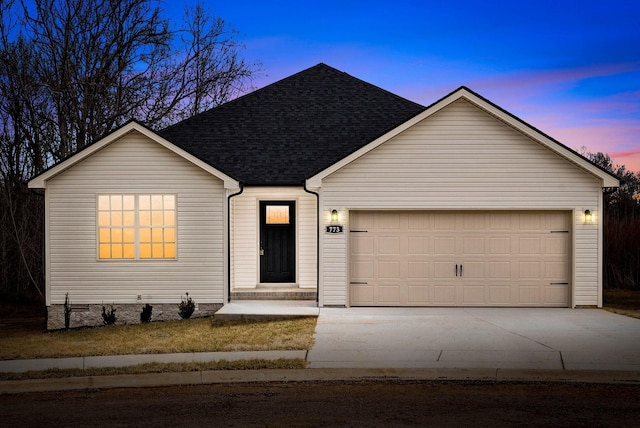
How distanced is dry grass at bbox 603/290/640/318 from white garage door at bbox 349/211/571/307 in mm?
1674

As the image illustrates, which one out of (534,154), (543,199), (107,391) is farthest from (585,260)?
(107,391)

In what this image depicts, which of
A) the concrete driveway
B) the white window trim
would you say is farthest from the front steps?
the white window trim

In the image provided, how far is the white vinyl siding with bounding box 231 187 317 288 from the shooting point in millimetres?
18391

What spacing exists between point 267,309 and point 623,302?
412 inches

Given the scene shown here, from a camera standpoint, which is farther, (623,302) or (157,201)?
(623,302)

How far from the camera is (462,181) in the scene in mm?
16734

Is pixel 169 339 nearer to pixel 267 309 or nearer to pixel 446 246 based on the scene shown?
pixel 267 309

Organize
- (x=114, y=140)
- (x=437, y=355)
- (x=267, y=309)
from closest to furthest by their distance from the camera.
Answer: (x=437, y=355)
(x=267, y=309)
(x=114, y=140)

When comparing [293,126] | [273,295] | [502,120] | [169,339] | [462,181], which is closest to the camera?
[169,339]

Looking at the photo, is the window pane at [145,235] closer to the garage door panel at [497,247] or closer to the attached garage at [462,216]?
the attached garage at [462,216]

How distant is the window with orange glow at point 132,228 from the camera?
17.0m

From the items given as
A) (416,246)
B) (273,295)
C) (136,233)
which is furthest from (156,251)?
(416,246)

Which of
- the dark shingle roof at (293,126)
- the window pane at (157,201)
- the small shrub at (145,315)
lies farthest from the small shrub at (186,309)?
the dark shingle roof at (293,126)

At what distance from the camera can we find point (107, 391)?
897cm
